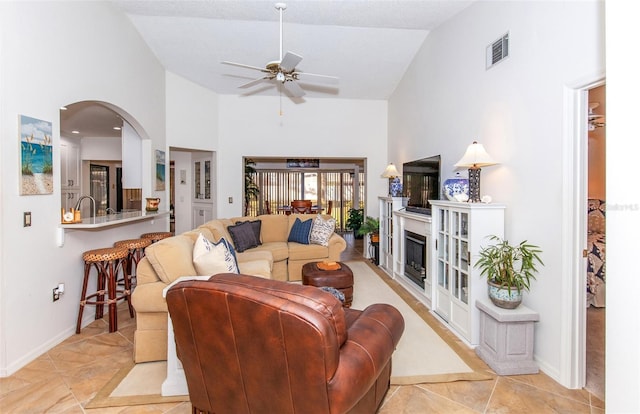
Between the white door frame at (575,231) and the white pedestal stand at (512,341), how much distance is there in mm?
221

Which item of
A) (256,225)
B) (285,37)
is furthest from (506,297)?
(285,37)

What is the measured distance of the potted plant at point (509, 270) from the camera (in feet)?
8.38

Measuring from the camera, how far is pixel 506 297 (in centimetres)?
256

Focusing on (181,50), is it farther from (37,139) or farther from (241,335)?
(241,335)

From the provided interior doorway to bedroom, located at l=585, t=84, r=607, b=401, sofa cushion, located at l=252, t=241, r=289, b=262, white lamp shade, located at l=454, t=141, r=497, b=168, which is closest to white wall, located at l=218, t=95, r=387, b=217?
sofa cushion, located at l=252, t=241, r=289, b=262

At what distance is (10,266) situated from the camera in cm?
250

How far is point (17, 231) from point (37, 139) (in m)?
0.80

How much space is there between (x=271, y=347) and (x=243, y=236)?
353cm

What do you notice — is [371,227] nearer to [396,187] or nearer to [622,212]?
[396,187]

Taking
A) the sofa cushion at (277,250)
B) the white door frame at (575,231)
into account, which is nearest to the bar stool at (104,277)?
the sofa cushion at (277,250)

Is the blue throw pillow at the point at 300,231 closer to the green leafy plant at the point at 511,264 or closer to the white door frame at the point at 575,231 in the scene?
the green leafy plant at the point at 511,264

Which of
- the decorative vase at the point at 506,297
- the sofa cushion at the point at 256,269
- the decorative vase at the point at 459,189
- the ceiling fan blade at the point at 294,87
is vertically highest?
the ceiling fan blade at the point at 294,87

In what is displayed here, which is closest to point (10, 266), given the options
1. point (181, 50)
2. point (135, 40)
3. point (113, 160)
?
point (135, 40)

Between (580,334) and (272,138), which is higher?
(272,138)
